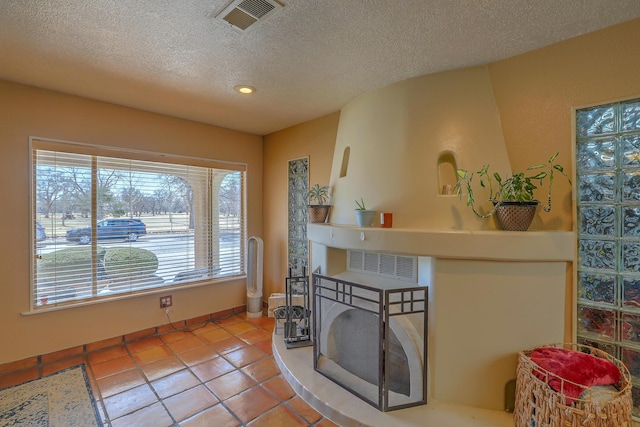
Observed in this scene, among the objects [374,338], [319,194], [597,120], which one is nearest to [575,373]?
[374,338]

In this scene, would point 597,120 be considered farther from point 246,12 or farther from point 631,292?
point 246,12

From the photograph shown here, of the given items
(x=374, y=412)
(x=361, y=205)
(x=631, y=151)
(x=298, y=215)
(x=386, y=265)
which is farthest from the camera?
(x=298, y=215)

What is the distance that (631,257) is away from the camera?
5.10 ft

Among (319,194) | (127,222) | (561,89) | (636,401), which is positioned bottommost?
(636,401)

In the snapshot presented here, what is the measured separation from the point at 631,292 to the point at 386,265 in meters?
1.33

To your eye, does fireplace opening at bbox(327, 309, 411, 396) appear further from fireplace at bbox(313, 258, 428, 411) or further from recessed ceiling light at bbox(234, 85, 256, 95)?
recessed ceiling light at bbox(234, 85, 256, 95)

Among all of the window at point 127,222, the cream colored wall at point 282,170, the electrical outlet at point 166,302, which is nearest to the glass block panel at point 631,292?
the cream colored wall at point 282,170

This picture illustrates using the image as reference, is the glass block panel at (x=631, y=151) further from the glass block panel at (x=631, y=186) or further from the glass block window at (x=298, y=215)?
the glass block window at (x=298, y=215)

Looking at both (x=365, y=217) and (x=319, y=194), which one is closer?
(x=365, y=217)

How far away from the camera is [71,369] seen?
2342 millimetres

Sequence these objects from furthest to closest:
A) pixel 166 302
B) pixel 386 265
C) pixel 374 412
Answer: pixel 166 302 < pixel 386 265 < pixel 374 412

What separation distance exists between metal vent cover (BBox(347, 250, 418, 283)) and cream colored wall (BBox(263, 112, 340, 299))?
3.12 ft

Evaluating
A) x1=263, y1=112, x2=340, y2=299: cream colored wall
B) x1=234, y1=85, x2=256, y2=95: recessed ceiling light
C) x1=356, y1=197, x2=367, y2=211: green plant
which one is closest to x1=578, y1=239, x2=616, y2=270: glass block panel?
x1=356, y1=197, x2=367, y2=211: green plant

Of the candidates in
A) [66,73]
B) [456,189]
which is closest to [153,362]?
[66,73]
